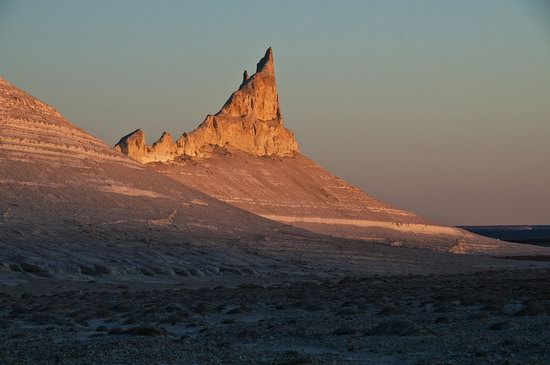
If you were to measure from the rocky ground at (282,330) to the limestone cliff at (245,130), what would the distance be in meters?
73.9

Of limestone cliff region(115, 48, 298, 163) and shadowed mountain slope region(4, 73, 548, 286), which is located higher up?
limestone cliff region(115, 48, 298, 163)

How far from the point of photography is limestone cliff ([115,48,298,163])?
108m

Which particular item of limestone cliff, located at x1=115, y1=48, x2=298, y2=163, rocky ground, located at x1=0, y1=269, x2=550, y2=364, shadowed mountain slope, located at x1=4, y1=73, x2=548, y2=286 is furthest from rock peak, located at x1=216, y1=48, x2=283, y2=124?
rocky ground, located at x1=0, y1=269, x2=550, y2=364

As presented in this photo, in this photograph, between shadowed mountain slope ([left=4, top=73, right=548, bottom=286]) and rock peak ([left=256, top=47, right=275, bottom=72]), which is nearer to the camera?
shadowed mountain slope ([left=4, top=73, right=548, bottom=286])

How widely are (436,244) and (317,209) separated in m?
13.7

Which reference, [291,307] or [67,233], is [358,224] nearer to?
[67,233]

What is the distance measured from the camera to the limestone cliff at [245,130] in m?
108

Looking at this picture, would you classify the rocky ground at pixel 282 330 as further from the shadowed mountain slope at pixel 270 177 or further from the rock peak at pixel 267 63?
the rock peak at pixel 267 63

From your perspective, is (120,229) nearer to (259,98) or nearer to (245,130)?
(245,130)

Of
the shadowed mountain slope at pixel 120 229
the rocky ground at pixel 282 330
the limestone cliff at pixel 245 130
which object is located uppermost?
the limestone cliff at pixel 245 130

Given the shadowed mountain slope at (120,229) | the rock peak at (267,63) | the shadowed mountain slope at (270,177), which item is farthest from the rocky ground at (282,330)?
the rock peak at (267,63)

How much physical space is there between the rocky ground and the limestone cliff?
242ft

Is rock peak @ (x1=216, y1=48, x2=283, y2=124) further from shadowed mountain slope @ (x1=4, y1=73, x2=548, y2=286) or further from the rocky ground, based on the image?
the rocky ground

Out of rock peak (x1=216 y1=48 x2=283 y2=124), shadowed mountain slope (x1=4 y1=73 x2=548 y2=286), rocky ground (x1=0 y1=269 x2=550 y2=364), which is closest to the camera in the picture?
rocky ground (x1=0 y1=269 x2=550 y2=364)
